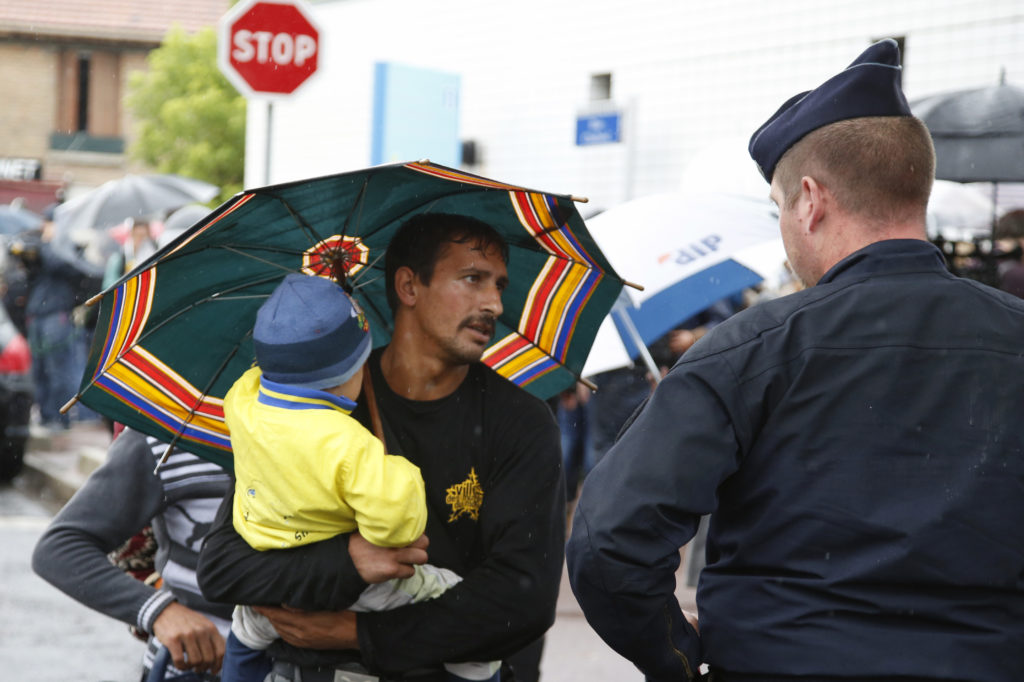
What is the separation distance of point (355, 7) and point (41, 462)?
9616 mm

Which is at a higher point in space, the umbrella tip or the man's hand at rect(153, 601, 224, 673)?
the umbrella tip

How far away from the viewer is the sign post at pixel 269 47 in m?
6.86

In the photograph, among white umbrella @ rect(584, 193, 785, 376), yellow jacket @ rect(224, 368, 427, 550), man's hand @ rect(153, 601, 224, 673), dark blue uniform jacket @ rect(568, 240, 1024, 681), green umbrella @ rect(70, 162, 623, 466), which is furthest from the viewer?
white umbrella @ rect(584, 193, 785, 376)

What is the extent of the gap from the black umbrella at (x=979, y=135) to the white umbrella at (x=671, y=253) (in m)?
0.97

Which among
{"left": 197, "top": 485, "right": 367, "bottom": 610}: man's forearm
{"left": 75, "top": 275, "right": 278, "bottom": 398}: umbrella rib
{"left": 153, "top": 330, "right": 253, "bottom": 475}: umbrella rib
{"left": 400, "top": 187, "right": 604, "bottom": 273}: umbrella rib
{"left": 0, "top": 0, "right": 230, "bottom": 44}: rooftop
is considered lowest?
A: {"left": 197, "top": 485, "right": 367, "bottom": 610}: man's forearm

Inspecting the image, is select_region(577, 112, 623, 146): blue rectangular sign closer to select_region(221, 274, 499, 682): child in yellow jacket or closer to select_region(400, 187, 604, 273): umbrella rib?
select_region(400, 187, 604, 273): umbrella rib

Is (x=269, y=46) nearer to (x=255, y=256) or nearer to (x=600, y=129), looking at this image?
(x=255, y=256)

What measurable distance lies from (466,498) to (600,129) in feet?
34.3

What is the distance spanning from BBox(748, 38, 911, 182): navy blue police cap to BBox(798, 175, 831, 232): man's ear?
0.32 feet

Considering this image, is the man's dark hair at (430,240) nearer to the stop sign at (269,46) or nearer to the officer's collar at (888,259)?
the officer's collar at (888,259)

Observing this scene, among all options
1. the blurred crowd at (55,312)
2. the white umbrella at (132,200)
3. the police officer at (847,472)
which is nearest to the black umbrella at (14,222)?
the white umbrella at (132,200)

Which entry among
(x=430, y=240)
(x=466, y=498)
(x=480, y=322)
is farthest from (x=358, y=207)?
(x=466, y=498)

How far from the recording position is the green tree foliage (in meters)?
31.0

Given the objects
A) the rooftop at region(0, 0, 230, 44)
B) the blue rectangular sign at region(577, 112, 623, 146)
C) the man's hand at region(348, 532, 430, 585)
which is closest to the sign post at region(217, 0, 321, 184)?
the man's hand at region(348, 532, 430, 585)
